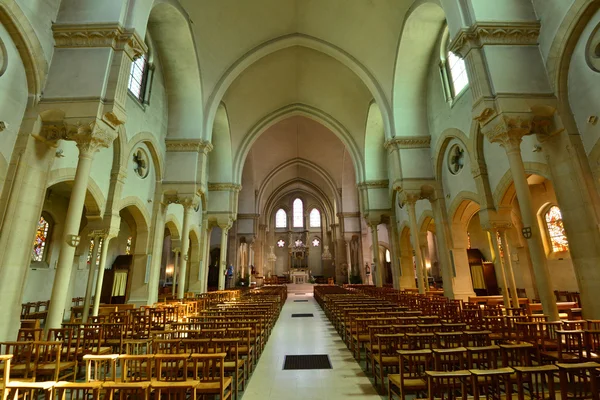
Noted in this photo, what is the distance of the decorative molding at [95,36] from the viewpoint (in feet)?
22.3

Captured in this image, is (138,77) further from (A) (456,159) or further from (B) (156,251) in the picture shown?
(A) (456,159)

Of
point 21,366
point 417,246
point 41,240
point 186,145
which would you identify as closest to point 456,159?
point 417,246

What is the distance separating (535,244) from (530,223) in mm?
Result: 417

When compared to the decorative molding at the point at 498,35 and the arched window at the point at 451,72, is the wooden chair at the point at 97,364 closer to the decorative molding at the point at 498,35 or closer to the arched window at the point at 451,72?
the decorative molding at the point at 498,35

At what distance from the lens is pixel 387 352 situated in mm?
4633

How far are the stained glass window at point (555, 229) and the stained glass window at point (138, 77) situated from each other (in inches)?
668

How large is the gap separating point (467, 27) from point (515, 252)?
1135cm

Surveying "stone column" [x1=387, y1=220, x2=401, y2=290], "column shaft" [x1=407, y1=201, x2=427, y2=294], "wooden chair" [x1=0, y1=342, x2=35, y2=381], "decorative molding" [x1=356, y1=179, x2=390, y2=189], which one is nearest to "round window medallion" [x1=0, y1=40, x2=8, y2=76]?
"wooden chair" [x1=0, y1=342, x2=35, y2=381]

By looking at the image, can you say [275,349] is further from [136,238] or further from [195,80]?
[195,80]

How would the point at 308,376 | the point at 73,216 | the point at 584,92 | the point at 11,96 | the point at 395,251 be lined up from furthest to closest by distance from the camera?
the point at 395,251 → the point at 584,92 → the point at 11,96 → the point at 73,216 → the point at 308,376

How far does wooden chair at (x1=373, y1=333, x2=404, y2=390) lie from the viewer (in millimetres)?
3846

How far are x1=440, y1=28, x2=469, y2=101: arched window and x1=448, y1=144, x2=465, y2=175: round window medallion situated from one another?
1996mm

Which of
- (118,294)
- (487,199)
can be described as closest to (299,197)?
(118,294)

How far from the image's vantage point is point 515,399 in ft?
9.00
